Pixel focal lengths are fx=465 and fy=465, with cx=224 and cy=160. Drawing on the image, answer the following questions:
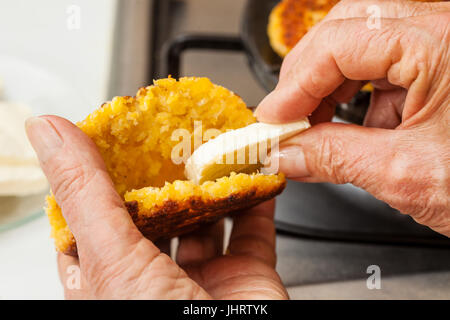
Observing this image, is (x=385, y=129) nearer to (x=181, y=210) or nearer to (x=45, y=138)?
(x=181, y=210)

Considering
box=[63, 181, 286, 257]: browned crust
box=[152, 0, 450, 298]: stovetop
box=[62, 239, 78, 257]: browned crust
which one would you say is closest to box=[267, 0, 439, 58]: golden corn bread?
box=[152, 0, 450, 298]: stovetop

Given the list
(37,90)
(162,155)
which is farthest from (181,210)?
(37,90)

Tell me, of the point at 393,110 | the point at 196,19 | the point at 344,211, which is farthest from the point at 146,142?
the point at 196,19

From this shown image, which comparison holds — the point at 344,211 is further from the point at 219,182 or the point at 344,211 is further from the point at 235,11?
the point at 235,11

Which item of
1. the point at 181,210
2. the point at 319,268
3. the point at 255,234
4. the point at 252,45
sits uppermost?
the point at 252,45

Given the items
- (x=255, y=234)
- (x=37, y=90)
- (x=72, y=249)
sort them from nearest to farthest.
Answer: (x=72, y=249) < (x=255, y=234) < (x=37, y=90)

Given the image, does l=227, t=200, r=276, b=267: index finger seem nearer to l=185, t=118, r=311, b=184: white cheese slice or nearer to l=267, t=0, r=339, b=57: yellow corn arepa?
l=185, t=118, r=311, b=184: white cheese slice
